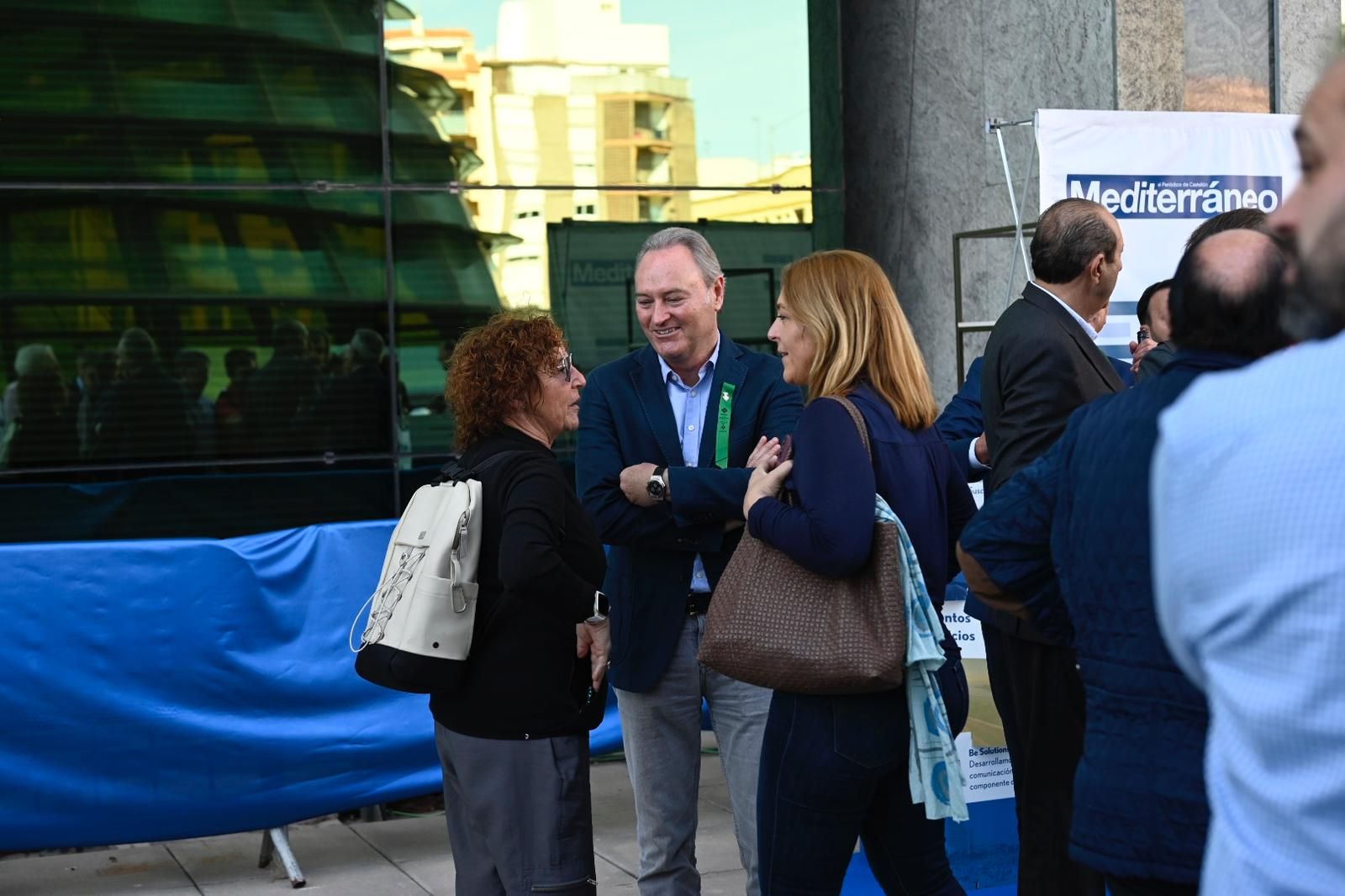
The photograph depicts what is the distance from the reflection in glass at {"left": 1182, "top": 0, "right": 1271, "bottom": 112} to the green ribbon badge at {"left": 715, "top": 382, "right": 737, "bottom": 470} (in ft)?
16.9

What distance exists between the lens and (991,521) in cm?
262

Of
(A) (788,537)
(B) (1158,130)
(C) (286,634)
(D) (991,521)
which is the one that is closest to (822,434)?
(A) (788,537)

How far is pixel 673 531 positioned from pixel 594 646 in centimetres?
42

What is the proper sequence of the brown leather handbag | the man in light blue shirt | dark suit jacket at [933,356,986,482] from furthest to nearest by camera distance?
dark suit jacket at [933,356,986,482] < the brown leather handbag < the man in light blue shirt

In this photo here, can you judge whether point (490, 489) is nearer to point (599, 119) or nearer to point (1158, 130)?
point (1158, 130)

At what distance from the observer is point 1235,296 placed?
2268mm

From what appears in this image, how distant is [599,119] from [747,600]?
5690 millimetres

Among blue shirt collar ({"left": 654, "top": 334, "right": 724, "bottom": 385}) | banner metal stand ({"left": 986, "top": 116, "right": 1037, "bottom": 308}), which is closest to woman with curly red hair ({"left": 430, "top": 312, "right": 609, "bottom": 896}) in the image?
blue shirt collar ({"left": 654, "top": 334, "right": 724, "bottom": 385})

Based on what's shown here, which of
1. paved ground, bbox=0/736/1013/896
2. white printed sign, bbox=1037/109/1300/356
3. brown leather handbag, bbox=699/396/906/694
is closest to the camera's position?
brown leather handbag, bbox=699/396/906/694

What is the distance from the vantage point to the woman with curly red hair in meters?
3.46

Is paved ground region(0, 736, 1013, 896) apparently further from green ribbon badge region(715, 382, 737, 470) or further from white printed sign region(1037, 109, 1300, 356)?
white printed sign region(1037, 109, 1300, 356)

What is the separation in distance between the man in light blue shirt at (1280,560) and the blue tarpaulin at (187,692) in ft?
14.8

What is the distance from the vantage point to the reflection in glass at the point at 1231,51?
817 cm

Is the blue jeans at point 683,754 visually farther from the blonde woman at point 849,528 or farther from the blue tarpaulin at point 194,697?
the blue tarpaulin at point 194,697
